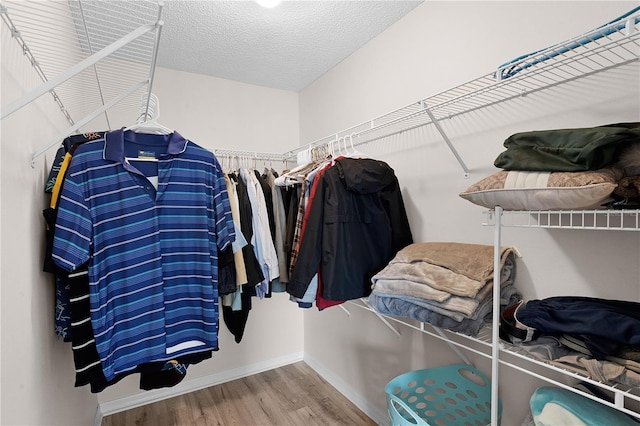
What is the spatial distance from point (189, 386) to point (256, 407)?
1.95 ft

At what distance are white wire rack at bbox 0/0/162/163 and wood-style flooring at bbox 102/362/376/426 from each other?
1.89 meters

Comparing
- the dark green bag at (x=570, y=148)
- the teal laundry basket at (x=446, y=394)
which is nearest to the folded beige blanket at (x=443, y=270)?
the dark green bag at (x=570, y=148)

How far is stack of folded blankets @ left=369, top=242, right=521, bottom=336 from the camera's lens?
1.11 m

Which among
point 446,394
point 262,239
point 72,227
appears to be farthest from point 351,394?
point 72,227

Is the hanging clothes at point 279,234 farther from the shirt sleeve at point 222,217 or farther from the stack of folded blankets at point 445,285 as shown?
the stack of folded blankets at point 445,285

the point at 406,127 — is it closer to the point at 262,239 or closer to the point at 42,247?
the point at 262,239

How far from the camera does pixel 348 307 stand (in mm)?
2373

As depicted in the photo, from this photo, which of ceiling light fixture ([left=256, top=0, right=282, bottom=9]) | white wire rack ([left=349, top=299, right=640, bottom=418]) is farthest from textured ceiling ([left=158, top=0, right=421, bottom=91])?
white wire rack ([left=349, top=299, right=640, bottom=418])

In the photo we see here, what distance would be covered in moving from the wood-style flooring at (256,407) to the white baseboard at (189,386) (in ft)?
0.13

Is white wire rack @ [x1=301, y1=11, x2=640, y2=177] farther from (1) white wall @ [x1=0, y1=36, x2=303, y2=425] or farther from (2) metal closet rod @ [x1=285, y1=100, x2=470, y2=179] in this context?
(1) white wall @ [x1=0, y1=36, x2=303, y2=425]

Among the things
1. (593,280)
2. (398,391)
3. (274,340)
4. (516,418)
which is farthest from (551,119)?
(274,340)

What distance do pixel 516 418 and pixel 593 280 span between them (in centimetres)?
67

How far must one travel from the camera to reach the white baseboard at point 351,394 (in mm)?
2016

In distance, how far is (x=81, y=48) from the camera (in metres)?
1.84
